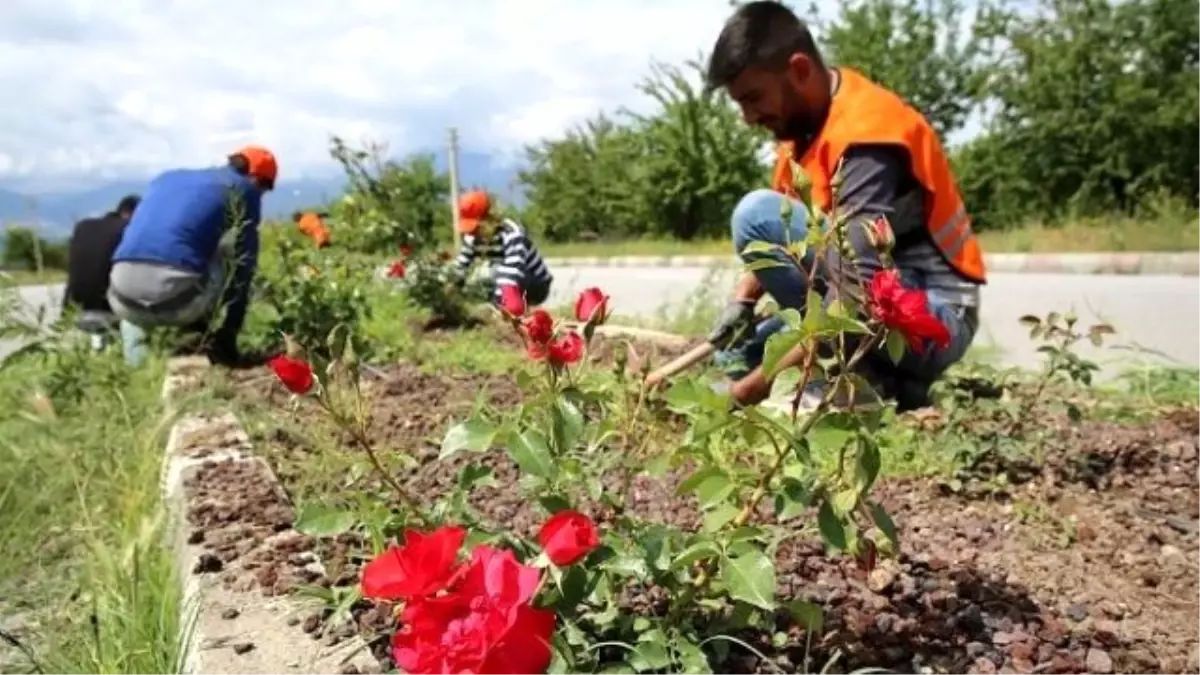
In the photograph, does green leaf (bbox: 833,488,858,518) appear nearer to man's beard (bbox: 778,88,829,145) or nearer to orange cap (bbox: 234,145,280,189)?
man's beard (bbox: 778,88,829,145)

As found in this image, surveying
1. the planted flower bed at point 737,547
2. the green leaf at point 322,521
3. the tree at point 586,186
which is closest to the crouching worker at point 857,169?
the planted flower bed at point 737,547

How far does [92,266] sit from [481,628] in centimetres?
638

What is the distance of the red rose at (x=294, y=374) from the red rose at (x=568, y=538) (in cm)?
39

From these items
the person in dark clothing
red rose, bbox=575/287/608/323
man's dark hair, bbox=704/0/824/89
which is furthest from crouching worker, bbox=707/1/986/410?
the person in dark clothing

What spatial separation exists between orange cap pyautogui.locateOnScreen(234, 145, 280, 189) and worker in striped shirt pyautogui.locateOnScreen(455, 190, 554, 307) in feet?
4.74

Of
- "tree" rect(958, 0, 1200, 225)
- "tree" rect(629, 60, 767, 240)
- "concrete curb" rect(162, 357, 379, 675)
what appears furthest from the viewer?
"tree" rect(629, 60, 767, 240)

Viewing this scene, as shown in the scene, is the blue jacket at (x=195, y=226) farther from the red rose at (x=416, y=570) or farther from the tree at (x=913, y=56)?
the tree at (x=913, y=56)

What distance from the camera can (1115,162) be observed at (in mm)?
15922

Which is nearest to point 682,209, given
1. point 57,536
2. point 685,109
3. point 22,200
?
point 685,109

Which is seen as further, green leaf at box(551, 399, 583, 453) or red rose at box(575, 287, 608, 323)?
red rose at box(575, 287, 608, 323)

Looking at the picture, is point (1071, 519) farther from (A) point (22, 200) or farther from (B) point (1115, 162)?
(B) point (1115, 162)

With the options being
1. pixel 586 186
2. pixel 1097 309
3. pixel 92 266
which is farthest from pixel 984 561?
pixel 586 186

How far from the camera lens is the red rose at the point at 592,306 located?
→ 5.12 feet

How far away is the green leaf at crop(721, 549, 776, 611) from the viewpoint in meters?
1.22
